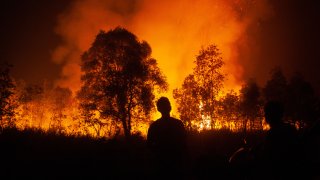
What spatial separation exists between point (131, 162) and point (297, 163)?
7.97 m

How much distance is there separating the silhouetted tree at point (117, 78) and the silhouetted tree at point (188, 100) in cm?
664

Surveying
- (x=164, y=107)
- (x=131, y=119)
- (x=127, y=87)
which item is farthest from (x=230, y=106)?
(x=164, y=107)

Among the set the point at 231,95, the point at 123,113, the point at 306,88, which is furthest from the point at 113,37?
the point at 306,88

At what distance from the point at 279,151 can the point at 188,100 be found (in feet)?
109

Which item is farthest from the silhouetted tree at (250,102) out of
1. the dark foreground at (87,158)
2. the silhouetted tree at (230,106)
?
the dark foreground at (87,158)

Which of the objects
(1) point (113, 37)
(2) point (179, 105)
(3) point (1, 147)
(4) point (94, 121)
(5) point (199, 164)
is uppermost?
(1) point (113, 37)

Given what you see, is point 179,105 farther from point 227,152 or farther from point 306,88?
point 227,152

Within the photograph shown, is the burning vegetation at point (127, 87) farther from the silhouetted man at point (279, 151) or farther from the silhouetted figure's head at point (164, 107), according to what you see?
the silhouetted man at point (279, 151)

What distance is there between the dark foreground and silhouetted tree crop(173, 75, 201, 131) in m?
20.6


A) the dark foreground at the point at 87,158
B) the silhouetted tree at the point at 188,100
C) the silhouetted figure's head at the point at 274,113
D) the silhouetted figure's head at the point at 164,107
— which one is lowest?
the dark foreground at the point at 87,158

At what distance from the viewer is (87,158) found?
1113cm

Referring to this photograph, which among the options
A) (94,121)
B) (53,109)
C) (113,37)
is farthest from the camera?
(53,109)

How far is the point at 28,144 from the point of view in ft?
37.0

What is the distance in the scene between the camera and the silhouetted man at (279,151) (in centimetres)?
511
